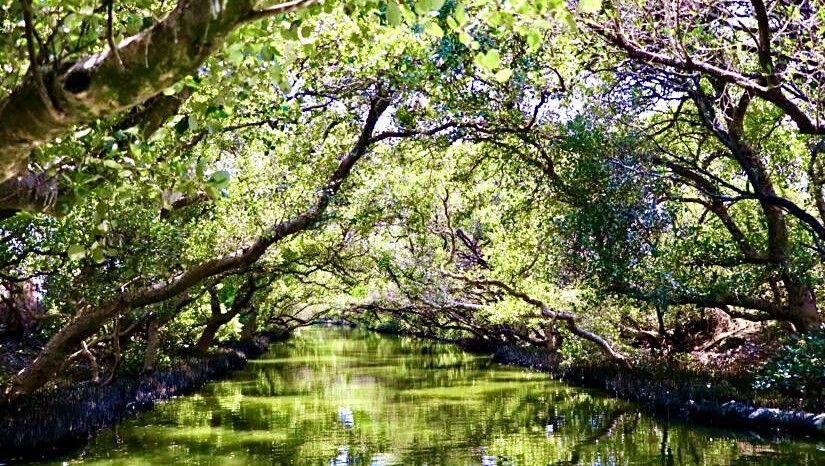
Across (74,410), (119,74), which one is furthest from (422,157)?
(119,74)

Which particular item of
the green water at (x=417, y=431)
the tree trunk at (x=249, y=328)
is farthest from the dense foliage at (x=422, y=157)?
the tree trunk at (x=249, y=328)

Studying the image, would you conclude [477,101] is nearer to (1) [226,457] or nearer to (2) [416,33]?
(2) [416,33]

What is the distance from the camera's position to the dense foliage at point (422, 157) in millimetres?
4172

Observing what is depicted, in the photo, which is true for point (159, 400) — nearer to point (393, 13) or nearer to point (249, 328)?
point (393, 13)

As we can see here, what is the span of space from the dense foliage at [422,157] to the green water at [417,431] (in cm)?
187

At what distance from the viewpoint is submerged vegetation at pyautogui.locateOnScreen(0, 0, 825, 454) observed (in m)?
4.20

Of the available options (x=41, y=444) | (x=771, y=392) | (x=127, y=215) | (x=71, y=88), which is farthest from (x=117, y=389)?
(x=71, y=88)

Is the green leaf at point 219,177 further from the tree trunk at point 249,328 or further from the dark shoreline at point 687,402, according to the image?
the tree trunk at point 249,328

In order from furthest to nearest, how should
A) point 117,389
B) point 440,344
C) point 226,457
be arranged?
point 440,344, point 117,389, point 226,457

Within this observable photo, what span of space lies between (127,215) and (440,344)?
33.7m

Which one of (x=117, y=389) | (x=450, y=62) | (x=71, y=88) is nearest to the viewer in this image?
(x=71, y=88)

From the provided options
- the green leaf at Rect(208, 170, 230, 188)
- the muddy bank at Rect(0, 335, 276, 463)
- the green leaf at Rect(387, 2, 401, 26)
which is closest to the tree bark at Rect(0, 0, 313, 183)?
the green leaf at Rect(387, 2, 401, 26)

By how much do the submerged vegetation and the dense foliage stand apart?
35 mm

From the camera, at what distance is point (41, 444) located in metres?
11.9
